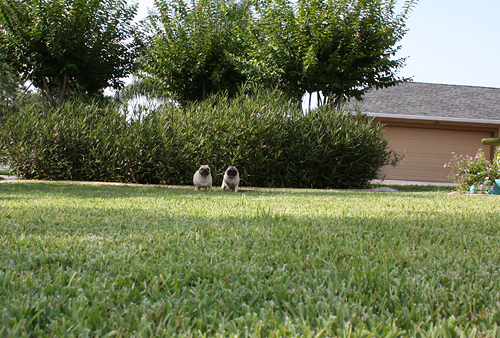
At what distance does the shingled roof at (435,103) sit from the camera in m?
Answer: 17.2

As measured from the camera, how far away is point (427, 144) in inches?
687

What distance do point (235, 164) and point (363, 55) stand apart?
501cm

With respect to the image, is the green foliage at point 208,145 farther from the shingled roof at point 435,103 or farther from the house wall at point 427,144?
the house wall at point 427,144

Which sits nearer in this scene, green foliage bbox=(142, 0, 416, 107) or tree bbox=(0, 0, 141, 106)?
green foliage bbox=(142, 0, 416, 107)

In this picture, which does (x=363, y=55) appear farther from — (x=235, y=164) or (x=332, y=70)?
(x=235, y=164)

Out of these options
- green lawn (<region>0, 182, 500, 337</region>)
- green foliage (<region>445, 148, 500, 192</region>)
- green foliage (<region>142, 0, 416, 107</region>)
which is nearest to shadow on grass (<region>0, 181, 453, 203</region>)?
green lawn (<region>0, 182, 500, 337</region>)

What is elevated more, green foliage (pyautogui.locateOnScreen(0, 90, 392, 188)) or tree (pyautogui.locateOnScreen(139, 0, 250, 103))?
tree (pyautogui.locateOnScreen(139, 0, 250, 103))

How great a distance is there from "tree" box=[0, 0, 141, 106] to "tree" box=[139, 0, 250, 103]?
117 cm

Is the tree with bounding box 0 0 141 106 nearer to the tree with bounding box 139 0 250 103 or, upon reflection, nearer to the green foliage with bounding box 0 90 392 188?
the tree with bounding box 139 0 250 103

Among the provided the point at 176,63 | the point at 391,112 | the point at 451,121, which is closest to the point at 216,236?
the point at 176,63

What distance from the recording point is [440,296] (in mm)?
1631

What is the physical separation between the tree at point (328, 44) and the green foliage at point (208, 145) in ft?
5.98

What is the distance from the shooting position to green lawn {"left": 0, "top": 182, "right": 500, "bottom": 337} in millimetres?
1356

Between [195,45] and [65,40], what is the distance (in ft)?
13.8
